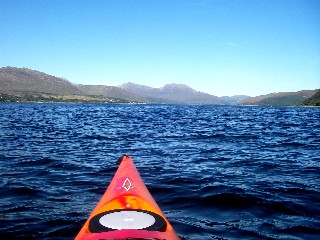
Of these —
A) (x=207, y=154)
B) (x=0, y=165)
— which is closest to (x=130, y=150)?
(x=207, y=154)

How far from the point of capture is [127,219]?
4.97m

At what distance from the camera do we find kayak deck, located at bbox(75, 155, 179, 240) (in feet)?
→ 14.8

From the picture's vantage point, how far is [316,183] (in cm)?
1080

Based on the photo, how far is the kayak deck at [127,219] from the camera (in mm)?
4504

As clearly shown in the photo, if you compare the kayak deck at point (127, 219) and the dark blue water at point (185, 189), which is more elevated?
the kayak deck at point (127, 219)

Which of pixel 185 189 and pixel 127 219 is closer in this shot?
pixel 127 219

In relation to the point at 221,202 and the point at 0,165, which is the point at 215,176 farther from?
the point at 0,165

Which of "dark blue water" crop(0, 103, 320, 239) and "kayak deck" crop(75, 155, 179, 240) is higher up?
"kayak deck" crop(75, 155, 179, 240)

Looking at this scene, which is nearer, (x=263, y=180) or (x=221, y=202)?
(x=221, y=202)

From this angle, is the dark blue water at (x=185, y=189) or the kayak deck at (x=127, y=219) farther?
the dark blue water at (x=185, y=189)

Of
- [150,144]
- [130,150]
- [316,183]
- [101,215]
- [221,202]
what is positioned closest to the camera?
[101,215]

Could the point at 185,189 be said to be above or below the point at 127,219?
below

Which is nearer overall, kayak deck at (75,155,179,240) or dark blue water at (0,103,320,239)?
kayak deck at (75,155,179,240)

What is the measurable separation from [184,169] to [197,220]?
18.0ft
